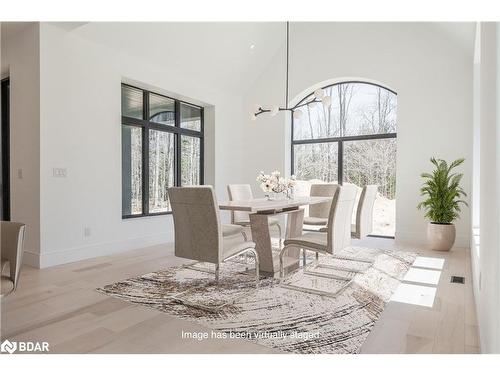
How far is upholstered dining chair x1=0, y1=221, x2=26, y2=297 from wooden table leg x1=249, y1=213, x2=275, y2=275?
208 cm

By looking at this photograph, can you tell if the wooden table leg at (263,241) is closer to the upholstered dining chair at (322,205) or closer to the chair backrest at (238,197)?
the chair backrest at (238,197)

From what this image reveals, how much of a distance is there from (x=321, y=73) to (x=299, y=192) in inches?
91.4

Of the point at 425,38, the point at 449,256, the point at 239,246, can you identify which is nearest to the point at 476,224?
the point at 449,256

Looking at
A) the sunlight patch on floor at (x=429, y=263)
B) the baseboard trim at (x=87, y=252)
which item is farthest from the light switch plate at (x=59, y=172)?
the sunlight patch on floor at (x=429, y=263)

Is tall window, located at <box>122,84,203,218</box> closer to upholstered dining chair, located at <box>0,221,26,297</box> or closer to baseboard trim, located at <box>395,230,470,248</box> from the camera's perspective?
upholstered dining chair, located at <box>0,221,26,297</box>

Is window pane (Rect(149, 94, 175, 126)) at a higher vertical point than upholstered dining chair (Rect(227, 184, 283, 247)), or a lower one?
higher

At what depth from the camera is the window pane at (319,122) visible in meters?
6.56

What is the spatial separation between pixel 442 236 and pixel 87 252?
15.7 feet

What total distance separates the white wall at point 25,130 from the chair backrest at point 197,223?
2022 millimetres

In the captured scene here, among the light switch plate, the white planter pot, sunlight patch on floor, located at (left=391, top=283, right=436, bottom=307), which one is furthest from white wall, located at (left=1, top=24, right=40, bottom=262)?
the white planter pot

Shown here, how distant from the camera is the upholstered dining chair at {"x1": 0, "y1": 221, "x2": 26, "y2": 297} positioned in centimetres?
195

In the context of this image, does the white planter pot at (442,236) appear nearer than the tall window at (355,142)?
Yes

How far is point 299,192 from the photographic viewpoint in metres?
6.87
